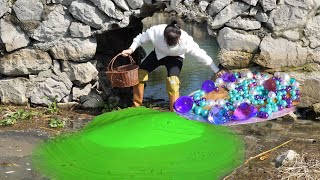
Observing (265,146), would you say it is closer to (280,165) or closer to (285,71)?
(280,165)

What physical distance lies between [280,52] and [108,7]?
2.09 meters

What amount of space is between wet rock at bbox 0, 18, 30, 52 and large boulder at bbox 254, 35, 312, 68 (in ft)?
9.35

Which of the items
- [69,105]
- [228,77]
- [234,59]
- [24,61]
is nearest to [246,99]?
[228,77]

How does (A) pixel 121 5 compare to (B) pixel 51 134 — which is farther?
(A) pixel 121 5

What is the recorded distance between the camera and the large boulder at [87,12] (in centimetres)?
609

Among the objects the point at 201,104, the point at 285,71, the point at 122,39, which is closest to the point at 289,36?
the point at 285,71

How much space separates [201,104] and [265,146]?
3.68ft

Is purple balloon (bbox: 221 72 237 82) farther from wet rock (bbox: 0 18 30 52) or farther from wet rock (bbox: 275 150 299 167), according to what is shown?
wet rock (bbox: 0 18 30 52)

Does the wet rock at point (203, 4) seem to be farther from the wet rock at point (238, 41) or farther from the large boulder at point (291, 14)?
the large boulder at point (291, 14)

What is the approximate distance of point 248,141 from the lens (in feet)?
16.1

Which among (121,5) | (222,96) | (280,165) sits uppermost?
(121,5)

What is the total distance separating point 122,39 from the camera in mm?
7496

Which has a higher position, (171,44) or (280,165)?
(171,44)

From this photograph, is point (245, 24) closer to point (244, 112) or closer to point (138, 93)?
point (244, 112)
